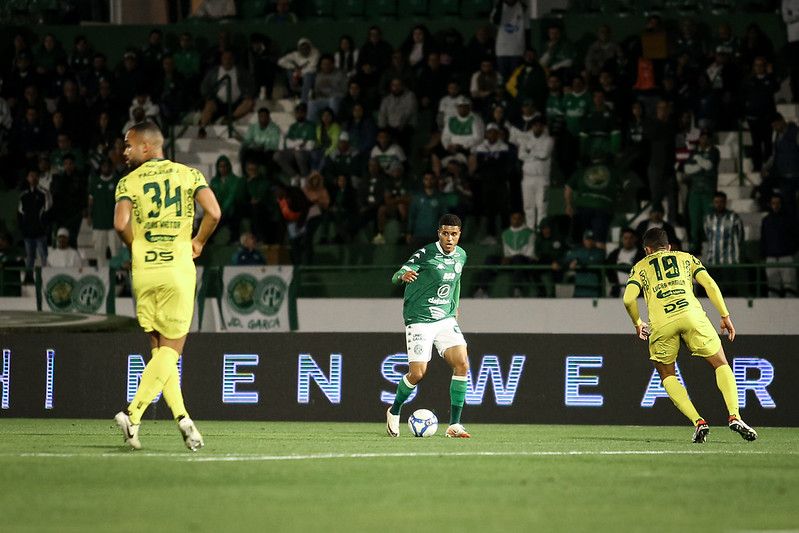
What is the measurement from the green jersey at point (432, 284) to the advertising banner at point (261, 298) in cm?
682

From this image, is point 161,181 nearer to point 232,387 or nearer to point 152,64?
point 232,387

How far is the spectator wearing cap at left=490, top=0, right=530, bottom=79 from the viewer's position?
22.2 metres

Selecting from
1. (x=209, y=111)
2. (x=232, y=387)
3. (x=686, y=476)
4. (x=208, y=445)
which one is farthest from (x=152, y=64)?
(x=686, y=476)

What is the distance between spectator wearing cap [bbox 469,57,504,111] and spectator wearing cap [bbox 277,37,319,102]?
2.96m

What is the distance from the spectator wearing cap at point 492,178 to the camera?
19875 millimetres

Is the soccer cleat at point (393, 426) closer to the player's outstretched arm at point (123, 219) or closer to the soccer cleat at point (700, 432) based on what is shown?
the soccer cleat at point (700, 432)

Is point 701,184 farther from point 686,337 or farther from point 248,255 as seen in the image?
point 686,337

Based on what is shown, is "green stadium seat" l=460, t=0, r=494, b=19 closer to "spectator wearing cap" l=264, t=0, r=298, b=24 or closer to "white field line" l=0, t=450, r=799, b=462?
"spectator wearing cap" l=264, t=0, r=298, b=24

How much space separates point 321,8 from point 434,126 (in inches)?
216

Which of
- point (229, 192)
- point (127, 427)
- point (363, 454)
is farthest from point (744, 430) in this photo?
point (229, 192)

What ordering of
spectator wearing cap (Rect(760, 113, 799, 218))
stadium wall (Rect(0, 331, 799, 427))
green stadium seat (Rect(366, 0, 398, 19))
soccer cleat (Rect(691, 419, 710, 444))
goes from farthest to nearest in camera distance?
1. green stadium seat (Rect(366, 0, 398, 19))
2. spectator wearing cap (Rect(760, 113, 799, 218))
3. stadium wall (Rect(0, 331, 799, 427))
4. soccer cleat (Rect(691, 419, 710, 444))

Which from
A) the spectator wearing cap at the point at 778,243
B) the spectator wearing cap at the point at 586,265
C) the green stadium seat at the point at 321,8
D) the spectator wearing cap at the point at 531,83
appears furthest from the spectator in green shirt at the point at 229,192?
the spectator wearing cap at the point at 778,243

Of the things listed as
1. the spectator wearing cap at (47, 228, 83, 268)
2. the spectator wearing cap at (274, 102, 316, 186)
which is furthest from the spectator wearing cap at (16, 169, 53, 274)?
the spectator wearing cap at (274, 102, 316, 186)

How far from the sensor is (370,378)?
583 inches
